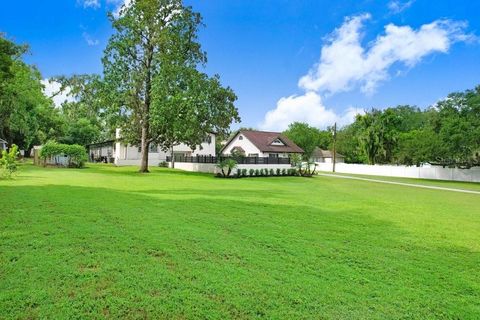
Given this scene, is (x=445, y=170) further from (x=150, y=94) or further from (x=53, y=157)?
(x=53, y=157)

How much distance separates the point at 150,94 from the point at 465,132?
83.9 feet

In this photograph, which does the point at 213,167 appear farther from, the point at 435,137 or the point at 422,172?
the point at 422,172

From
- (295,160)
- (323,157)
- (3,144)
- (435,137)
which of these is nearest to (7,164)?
(295,160)

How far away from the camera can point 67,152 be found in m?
27.1

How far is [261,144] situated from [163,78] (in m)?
22.0

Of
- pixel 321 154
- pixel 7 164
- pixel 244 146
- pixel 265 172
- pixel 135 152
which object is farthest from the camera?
pixel 321 154

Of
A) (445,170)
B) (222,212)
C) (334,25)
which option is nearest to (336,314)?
(222,212)

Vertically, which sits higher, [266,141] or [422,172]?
[266,141]

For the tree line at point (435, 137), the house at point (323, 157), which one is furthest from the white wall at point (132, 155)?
the house at point (323, 157)

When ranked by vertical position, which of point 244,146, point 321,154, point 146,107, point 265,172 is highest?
point 146,107

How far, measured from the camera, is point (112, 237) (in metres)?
5.62

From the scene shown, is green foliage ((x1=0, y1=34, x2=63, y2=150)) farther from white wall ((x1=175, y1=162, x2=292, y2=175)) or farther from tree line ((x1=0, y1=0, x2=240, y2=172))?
white wall ((x1=175, y1=162, x2=292, y2=175))

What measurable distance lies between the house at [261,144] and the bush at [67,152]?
20044 millimetres

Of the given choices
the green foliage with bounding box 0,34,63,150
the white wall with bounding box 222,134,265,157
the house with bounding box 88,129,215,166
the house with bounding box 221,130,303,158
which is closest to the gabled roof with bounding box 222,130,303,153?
the house with bounding box 221,130,303,158
